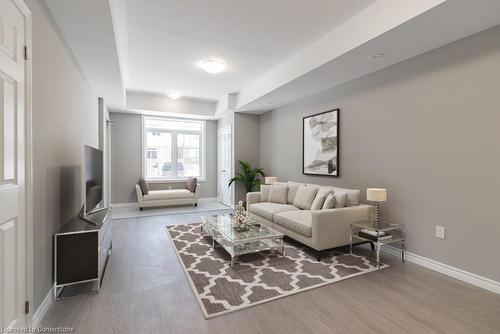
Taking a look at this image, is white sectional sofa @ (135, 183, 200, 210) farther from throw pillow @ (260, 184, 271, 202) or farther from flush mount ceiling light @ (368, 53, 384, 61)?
flush mount ceiling light @ (368, 53, 384, 61)

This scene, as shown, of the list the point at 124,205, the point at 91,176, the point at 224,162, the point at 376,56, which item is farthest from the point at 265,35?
the point at 124,205

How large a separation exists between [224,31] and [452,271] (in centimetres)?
379

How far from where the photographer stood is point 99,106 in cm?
483

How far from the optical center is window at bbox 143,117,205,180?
22.5ft

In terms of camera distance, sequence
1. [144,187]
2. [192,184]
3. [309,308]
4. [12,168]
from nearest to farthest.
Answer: [12,168]
[309,308]
[144,187]
[192,184]

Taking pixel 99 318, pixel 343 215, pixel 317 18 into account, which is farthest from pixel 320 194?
pixel 99 318

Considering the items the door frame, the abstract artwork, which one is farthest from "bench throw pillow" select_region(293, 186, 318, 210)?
the door frame

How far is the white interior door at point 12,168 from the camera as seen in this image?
1359mm

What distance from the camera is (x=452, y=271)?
2.61 m

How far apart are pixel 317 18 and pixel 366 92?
1397 millimetres

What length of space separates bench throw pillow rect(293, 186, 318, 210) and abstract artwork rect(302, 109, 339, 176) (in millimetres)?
500

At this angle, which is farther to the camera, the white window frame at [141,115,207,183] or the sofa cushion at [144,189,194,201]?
the white window frame at [141,115,207,183]

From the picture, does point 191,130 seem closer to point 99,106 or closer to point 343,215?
point 99,106

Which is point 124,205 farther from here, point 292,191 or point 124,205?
point 292,191
